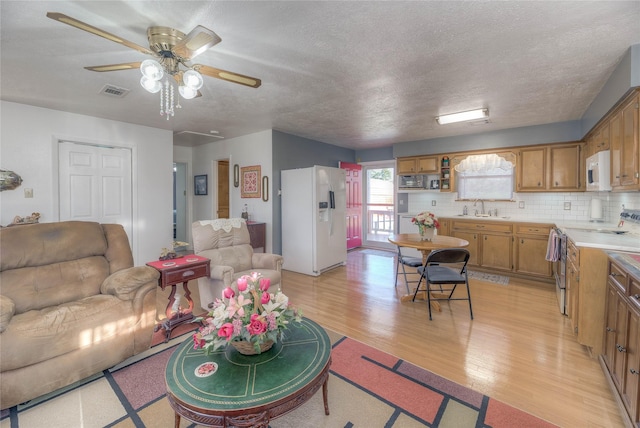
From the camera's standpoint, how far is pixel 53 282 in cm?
234

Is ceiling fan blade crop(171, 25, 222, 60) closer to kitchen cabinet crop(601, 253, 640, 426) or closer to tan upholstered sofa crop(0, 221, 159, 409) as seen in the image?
tan upholstered sofa crop(0, 221, 159, 409)

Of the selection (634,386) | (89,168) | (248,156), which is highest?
(248,156)

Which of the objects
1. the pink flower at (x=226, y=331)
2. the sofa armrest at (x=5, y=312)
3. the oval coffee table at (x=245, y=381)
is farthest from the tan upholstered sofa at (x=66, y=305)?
the pink flower at (x=226, y=331)

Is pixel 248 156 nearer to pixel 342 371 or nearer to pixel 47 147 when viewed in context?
pixel 47 147

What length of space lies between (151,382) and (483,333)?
9.69 feet

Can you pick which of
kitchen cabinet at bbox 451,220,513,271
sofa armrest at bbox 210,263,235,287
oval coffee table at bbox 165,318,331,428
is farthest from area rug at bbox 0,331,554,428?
kitchen cabinet at bbox 451,220,513,271

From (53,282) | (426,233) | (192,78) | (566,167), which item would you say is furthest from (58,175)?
(566,167)

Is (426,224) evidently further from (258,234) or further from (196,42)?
(196,42)

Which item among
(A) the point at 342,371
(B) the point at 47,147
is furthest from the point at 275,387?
(B) the point at 47,147

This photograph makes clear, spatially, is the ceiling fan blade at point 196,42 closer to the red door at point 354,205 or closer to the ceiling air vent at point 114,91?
the ceiling air vent at point 114,91

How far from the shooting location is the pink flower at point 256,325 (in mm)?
1483

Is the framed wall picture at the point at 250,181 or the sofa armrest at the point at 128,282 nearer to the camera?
the sofa armrest at the point at 128,282

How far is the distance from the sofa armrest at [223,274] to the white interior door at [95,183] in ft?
8.40

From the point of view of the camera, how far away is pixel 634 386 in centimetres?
154
